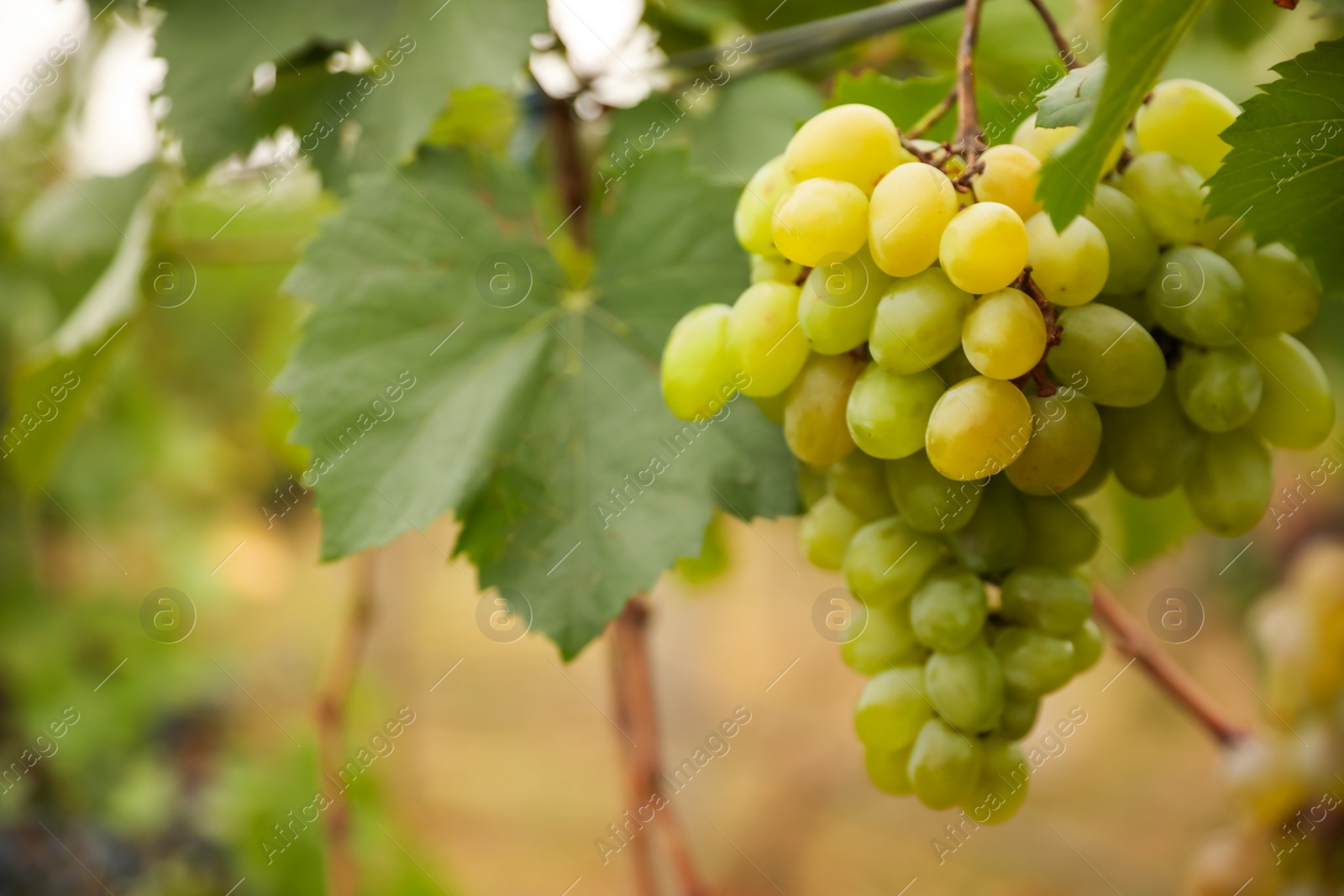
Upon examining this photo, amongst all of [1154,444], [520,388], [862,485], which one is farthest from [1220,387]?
[520,388]

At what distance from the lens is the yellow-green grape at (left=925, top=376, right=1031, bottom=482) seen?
29 cm

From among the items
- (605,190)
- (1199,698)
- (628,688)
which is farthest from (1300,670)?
(605,190)

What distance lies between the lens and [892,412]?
31 cm

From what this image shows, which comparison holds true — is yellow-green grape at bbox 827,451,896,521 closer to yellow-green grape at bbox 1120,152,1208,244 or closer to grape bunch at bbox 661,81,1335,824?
grape bunch at bbox 661,81,1335,824

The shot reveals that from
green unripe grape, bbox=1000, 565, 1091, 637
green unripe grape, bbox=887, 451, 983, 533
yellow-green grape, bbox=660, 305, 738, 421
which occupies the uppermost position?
yellow-green grape, bbox=660, 305, 738, 421

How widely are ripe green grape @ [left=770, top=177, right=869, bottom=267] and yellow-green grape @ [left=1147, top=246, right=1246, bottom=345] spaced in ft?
0.39

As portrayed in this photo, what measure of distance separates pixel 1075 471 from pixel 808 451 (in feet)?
0.32

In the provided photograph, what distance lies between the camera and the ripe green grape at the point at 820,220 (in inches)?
12.0

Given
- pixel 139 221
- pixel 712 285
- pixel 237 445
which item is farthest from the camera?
pixel 237 445

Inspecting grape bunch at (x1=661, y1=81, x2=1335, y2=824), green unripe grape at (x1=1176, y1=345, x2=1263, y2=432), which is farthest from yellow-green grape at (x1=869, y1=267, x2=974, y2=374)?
green unripe grape at (x1=1176, y1=345, x2=1263, y2=432)

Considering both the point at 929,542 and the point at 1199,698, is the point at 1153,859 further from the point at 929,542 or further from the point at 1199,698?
the point at 929,542

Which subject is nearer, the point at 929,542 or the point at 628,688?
the point at 929,542

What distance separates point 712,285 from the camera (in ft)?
1.57

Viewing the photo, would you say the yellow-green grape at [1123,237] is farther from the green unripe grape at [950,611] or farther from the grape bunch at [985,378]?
the green unripe grape at [950,611]
